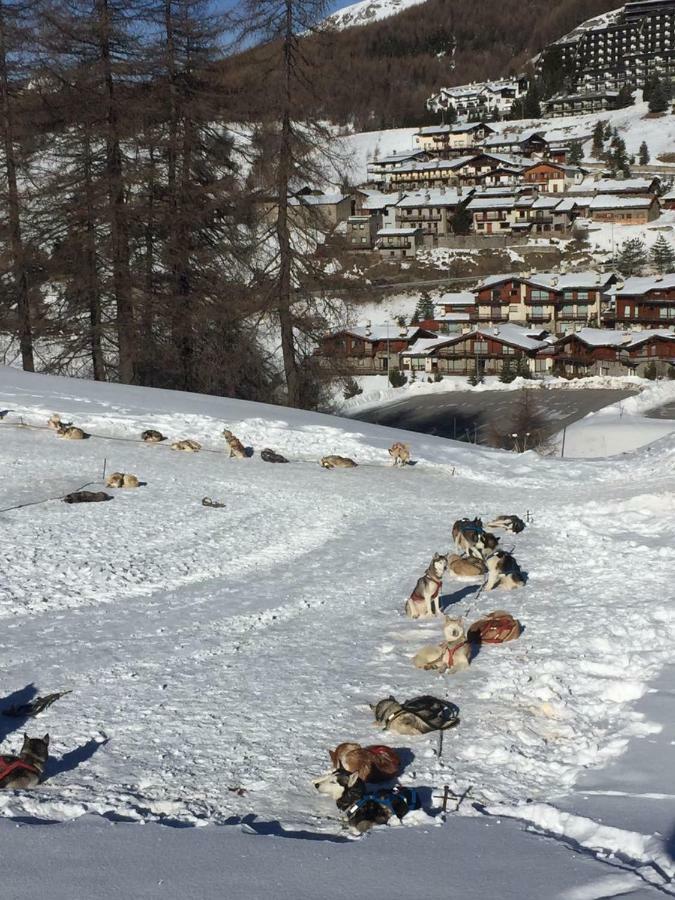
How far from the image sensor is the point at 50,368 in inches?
1025

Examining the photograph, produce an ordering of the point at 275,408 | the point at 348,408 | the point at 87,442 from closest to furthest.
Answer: the point at 87,442 → the point at 275,408 → the point at 348,408

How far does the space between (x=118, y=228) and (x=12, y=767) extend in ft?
62.5

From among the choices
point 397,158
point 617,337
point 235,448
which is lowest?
point 235,448

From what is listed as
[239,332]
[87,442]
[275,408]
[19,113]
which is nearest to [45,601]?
[87,442]

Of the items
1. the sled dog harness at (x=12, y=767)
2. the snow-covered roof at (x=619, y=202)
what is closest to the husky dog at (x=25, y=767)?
the sled dog harness at (x=12, y=767)

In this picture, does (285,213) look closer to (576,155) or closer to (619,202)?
(619,202)

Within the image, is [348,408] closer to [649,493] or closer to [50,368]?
[50,368]

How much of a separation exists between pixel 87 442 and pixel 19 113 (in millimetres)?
11602

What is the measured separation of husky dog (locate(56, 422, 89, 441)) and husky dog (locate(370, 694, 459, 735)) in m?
10.7

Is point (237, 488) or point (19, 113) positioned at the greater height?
point (19, 113)

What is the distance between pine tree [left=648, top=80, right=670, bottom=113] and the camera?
123m

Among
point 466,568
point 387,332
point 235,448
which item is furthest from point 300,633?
point 387,332

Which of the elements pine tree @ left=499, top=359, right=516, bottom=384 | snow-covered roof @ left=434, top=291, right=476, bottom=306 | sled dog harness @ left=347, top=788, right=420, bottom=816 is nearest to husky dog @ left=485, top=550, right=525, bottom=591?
sled dog harness @ left=347, top=788, right=420, bottom=816

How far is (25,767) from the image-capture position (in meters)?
6.82
